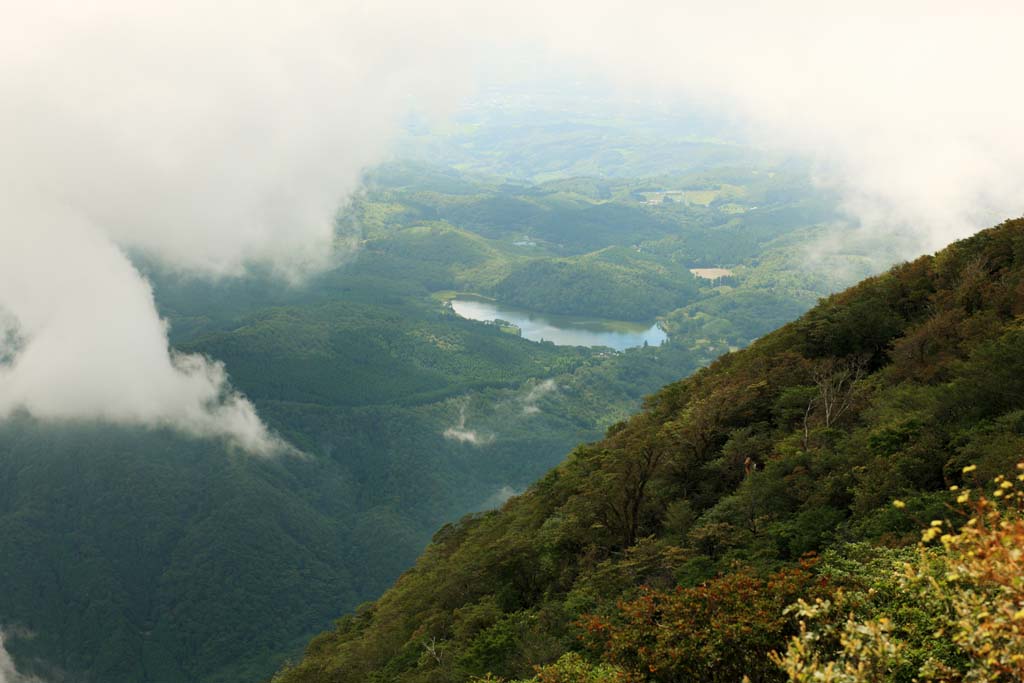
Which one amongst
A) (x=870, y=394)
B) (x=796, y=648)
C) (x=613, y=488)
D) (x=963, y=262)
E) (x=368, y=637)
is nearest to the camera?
(x=796, y=648)

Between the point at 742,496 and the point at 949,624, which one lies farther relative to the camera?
the point at 742,496

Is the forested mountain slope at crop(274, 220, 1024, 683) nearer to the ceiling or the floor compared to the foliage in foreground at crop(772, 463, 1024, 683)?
nearer to the ceiling

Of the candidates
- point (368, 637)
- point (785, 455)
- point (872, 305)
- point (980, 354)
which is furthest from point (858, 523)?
point (368, 637)

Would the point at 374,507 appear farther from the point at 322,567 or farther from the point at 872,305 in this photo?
the point at 872,305

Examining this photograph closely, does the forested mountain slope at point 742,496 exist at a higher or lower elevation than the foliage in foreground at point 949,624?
higher

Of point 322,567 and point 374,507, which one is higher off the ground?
point 374,507

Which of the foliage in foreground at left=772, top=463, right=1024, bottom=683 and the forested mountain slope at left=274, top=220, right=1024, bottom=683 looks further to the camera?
the forested mountain slope at left=274, top=220, right=1024, bottom=683

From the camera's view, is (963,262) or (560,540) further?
(963,262)

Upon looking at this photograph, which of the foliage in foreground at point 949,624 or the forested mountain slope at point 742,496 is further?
the forested mountain slope at point 742,496
